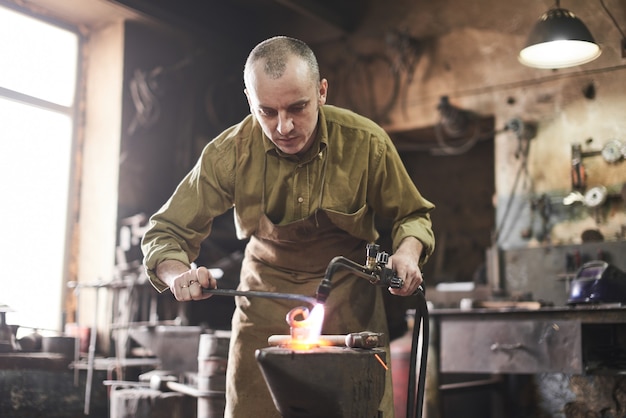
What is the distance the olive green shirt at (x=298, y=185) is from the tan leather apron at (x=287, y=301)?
6cm

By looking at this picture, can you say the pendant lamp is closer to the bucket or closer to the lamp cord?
the lamp cord

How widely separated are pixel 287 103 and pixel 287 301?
783 millimetres

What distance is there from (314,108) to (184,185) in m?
0.62

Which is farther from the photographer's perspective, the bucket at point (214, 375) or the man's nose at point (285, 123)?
the bucket at point (214, 375)

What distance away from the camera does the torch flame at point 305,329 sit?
91.3 inches

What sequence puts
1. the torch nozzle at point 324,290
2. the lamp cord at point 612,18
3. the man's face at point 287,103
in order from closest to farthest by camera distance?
the torch nozzle at point 324,290 < the man's face at point 287,103 < the lamp cord at point 612,18

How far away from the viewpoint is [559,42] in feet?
17.3

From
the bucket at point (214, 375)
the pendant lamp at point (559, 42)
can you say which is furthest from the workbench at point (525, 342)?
the pendant lamp at point (559, 42)

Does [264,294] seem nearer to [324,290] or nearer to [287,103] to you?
[324,290]

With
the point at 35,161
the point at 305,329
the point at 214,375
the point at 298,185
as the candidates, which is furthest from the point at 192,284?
the point at 35,161

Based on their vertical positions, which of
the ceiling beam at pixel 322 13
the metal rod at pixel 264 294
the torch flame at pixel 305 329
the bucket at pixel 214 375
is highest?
the ceiling beam at pixel 322 13

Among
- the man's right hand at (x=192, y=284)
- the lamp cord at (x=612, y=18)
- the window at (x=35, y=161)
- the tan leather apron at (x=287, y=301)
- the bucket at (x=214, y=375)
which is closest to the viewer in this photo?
the man's right hand at (x=192, y=284)

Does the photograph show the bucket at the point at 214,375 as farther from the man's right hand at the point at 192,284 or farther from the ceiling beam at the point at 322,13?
the ceiling beam at the point at 322,13

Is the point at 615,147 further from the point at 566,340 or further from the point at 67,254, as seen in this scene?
the point at 67,254
